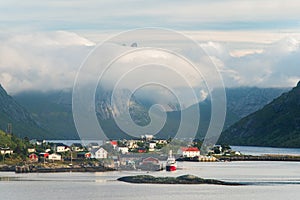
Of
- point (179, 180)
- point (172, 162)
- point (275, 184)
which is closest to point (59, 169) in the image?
point (172, 162)

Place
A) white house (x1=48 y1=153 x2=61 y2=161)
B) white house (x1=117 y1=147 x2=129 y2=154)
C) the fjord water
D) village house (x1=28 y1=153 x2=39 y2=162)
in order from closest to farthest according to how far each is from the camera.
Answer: the fjord water, village house (x1=28 y1=153 x2=39 y2=162), white house (x1=48 y1=153 x2=61 y2=161), white house (x1=117 y1=147 x2=129 y2=154)

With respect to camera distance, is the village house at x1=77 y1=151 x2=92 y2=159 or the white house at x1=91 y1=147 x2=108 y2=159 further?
the village house at x1=77 y1=151 x2=92 y2=159

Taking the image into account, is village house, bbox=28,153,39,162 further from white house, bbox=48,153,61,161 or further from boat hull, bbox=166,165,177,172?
boat hull, bbox=166,165,177,172

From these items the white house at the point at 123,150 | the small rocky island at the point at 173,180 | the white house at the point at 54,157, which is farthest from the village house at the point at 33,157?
the small rocky island at the point at 173,180

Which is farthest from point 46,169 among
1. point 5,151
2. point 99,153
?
point 99,153

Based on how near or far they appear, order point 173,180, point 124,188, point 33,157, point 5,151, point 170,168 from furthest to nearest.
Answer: point 5,151 → point 33,157 → point 170,168 → point 173,180 → point 124,188

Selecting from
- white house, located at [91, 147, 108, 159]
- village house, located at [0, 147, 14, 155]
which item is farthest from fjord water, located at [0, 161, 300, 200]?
white house, located at [91, 147, 108, 159]

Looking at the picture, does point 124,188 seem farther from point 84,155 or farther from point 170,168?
point 84,155

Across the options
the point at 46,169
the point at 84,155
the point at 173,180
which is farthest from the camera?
the point at 84,155

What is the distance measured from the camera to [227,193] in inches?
3994

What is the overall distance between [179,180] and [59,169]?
102 ft

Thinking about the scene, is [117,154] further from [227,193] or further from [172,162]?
[227,193]

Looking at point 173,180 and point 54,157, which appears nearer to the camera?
point 173,180

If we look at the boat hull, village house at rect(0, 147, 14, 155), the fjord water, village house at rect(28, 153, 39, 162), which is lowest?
the fjord water
